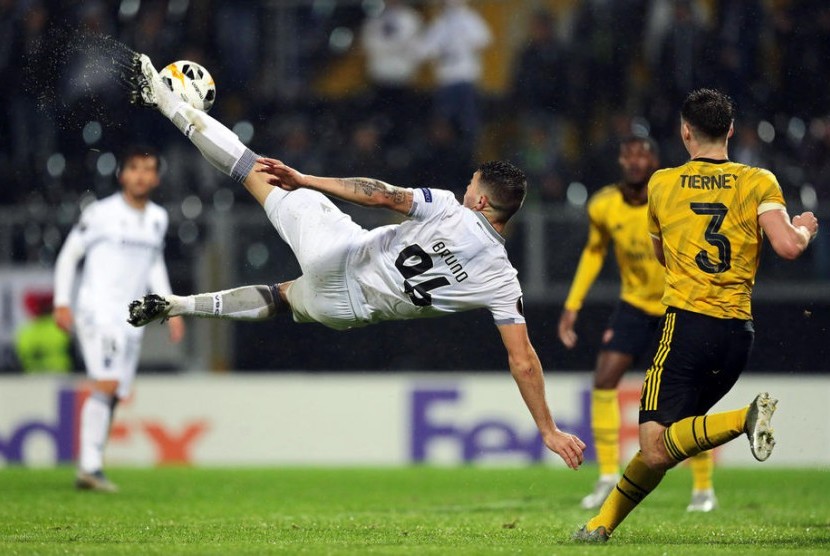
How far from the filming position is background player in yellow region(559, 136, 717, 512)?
10.0 metres

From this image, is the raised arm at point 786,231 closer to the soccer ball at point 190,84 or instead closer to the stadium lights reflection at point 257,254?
the soccer ball at point 190,84

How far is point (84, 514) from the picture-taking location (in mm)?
8867

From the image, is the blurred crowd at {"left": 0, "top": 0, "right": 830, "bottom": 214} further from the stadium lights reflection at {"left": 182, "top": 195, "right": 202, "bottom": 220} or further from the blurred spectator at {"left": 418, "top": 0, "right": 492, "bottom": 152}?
the stadium lights reflection at {"left": 182, "top": 195, "right": 202, "bottom": 220}

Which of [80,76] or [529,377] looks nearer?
[529,377]

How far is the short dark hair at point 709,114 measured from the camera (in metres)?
6.82

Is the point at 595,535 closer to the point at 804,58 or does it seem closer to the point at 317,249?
the point at 317,249

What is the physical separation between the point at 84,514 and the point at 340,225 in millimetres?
2567

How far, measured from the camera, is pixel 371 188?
293 inches

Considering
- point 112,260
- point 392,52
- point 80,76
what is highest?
point 392,52

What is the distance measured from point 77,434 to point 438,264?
7.20 m

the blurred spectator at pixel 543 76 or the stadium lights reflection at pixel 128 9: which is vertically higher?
the stadium lights reflection at pixel 128 9

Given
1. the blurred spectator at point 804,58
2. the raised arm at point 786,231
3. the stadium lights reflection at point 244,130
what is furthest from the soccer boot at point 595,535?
the stadium lights reflection at point 244,130

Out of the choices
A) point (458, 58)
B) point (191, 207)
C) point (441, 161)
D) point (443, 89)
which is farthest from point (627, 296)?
point (458, 58)

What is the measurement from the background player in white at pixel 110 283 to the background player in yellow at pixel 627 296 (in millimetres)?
3461
